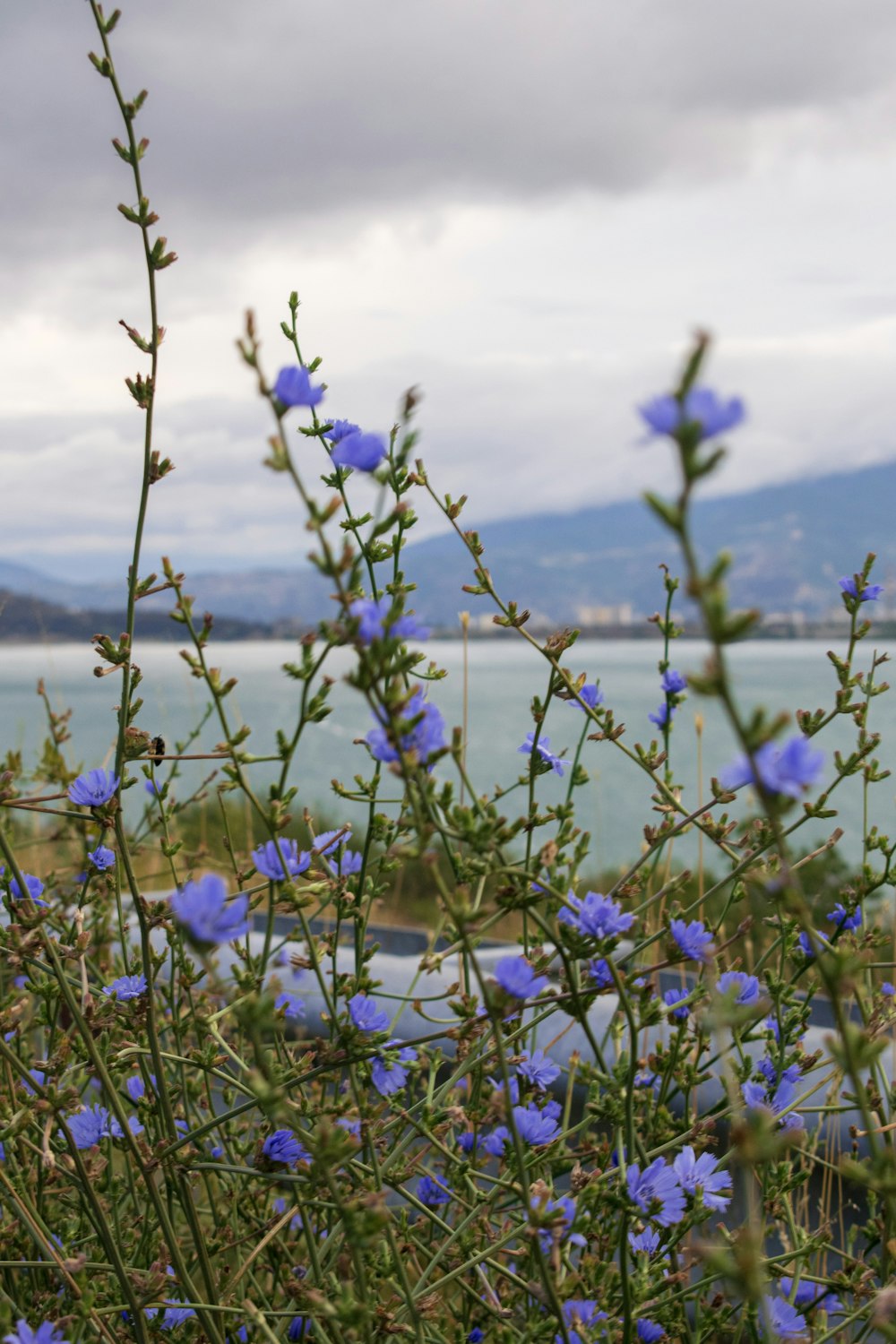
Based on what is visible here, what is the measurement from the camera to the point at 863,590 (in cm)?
161

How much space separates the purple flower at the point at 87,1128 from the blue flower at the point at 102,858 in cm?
32

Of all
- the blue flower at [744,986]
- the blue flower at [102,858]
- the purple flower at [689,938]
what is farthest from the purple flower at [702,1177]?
the blue flower at [102,858]

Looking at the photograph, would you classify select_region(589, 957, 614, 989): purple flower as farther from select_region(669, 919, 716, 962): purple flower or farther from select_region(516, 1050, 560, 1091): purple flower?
select_region(516, 1050, 560, 1091): purple flower

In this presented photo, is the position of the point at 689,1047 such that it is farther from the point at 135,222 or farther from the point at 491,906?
the point at 135,222

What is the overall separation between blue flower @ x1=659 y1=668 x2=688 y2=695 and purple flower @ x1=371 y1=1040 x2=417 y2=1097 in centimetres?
60

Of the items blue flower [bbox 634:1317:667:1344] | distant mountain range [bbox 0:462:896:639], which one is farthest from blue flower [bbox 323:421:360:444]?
distant mountain range [bbox 0:462:896:639]

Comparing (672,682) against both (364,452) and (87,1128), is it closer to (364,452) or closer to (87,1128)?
(364,452)

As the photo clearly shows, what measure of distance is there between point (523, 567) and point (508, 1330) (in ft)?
497

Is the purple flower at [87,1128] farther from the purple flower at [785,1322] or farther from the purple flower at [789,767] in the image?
the purple flower at [789,767]

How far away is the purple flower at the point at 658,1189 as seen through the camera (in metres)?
1.09

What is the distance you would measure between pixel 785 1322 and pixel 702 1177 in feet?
0.70

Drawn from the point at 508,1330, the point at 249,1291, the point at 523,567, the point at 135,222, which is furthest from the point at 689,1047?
the point at 523,567

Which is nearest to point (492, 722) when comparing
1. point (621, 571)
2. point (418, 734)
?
point (418, 734)

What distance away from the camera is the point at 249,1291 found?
151 cm
